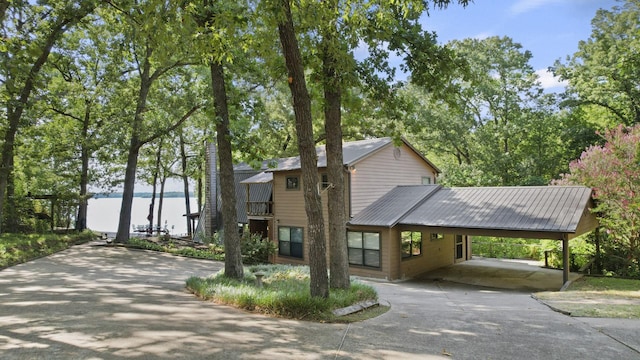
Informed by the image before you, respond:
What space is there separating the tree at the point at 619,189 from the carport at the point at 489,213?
51 cm

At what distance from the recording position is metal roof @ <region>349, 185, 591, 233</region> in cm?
1320

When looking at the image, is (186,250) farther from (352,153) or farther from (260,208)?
(352,153)

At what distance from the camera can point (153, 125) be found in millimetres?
22406

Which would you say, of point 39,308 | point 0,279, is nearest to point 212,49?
point 39,308

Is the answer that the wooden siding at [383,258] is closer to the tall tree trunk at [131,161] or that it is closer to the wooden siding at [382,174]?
the wooden siding at [382,174]

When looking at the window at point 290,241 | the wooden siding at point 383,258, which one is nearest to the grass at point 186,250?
the window at point 290,241

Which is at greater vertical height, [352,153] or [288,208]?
[352,153]

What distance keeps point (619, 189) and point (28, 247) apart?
22686 millimetres

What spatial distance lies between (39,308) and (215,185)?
61.6ft

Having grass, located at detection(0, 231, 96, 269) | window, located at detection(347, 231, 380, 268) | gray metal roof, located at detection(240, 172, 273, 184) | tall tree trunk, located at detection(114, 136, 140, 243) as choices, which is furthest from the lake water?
window, located at detection(347, 231, 380, 268)

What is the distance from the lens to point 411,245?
1725cm

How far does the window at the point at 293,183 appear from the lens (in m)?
19.7

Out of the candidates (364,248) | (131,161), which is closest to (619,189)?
(364,248)

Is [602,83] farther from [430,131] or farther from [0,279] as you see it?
[0,279]
